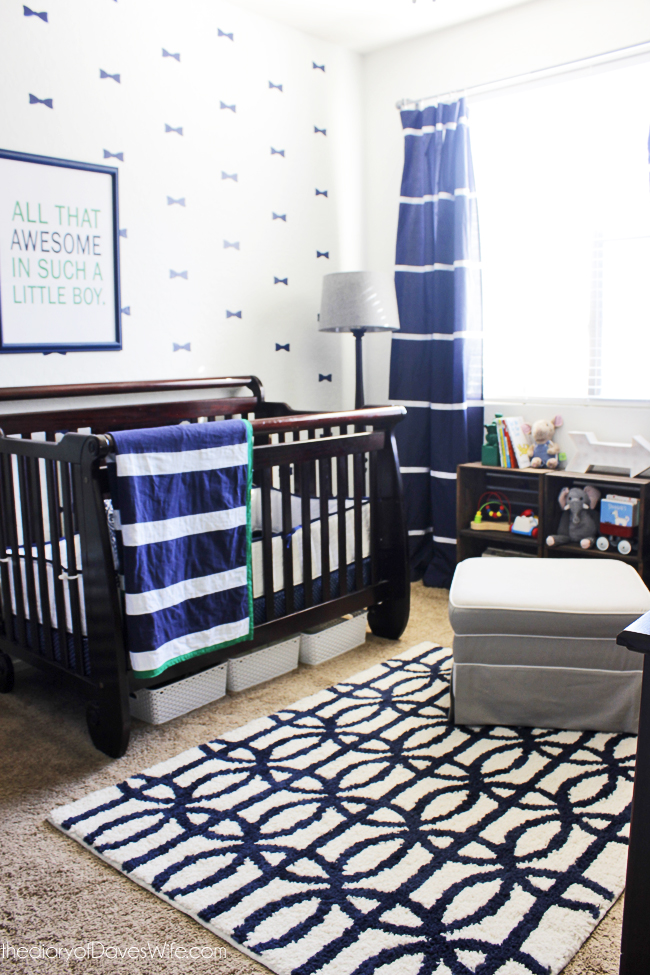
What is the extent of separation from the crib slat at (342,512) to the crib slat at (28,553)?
86 centimetres

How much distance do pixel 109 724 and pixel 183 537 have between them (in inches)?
18.1

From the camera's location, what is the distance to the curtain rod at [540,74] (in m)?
2.58

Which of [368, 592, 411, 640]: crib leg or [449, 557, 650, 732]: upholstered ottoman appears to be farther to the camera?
[368, 592, 411, 640]: crib leg

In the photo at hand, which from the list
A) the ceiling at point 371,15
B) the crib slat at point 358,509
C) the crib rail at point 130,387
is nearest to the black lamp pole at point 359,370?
the crib rail at point 130,387

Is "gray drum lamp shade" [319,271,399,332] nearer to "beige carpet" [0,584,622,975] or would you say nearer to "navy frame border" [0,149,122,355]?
"navy frame border" [0,149,122,355]

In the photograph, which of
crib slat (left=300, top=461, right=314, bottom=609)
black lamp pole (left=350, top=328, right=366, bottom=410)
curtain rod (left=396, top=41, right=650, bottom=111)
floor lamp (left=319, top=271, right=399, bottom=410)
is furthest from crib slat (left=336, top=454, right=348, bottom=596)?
curtain rod (left=396, top=41, right=650, bottom=111)

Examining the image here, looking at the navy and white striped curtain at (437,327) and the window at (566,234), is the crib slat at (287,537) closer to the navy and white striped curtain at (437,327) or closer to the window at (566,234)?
the navy and white striped curtain at (437,327)

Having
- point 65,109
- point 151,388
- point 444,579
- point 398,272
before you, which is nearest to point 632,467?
point 444,579

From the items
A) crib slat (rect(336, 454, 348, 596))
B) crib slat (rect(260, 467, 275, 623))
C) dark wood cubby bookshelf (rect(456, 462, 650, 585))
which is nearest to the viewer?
crib slat (rect(260, 467, 275, 623))

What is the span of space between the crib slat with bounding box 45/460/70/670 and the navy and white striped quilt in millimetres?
173

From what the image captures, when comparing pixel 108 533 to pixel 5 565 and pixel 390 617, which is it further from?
pixel 390 617

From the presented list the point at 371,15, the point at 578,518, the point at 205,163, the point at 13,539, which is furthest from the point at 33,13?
the point at 578,518

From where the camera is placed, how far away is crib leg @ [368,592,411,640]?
249 centimetres

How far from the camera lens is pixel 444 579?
10.3 ft
